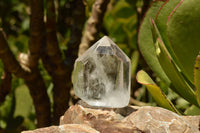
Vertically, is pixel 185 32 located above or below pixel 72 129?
above

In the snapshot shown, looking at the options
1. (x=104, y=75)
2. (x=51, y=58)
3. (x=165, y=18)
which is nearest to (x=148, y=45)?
(x=165, y=18)

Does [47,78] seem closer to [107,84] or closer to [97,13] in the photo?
[97,13]

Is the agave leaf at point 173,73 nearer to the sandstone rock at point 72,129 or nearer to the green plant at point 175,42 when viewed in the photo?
the green plant at point 175,42

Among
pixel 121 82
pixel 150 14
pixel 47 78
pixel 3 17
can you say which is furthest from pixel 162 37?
pixel 3 17

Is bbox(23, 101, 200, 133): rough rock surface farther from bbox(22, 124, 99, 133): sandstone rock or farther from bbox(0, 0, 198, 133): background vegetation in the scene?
bbox(0, 0, 198, 133): background vegetation

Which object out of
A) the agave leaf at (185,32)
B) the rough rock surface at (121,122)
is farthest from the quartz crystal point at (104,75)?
the agave leaf at (185,32)

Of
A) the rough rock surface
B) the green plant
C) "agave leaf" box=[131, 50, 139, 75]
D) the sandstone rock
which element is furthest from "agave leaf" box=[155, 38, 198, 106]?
"agave leaf" box=[131, 50, 139, 75]

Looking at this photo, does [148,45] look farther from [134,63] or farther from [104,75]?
[134,63]

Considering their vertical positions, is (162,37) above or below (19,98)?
A: above
